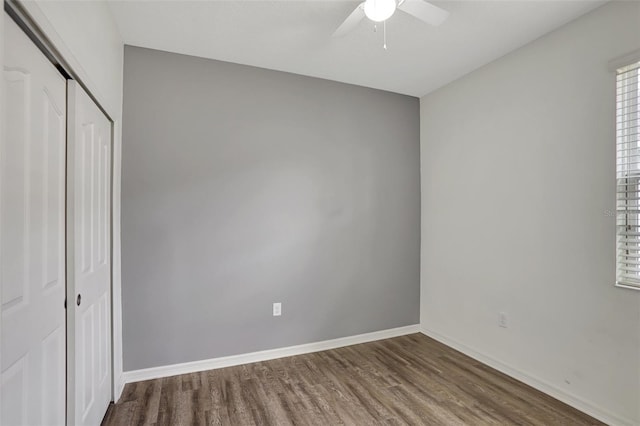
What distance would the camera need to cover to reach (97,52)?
1762 mm

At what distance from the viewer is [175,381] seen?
96.9 inches

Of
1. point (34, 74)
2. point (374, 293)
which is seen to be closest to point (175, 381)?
point (374, 293)

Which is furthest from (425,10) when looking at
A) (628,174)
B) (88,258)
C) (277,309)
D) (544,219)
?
(277,309)

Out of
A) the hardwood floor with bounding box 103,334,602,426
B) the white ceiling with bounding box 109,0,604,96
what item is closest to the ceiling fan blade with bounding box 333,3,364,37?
the white ceiling with bounding box 109,0,604,96

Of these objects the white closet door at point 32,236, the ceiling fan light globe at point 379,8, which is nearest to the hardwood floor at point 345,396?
the white closet door at point 32,236

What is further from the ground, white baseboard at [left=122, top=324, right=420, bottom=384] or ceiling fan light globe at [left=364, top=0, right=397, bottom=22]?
ceiling fan light globe at [left=364, top=0, right=397, bottom=22]

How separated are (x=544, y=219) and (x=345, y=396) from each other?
1.95 meters

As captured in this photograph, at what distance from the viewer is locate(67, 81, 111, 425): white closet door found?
1.49m

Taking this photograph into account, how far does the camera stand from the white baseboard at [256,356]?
98.0 inches

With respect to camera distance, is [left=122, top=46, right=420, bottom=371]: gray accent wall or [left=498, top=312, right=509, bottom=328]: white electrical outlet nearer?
[left=122, top=46, right=420, bottom=371]: gray accent wall

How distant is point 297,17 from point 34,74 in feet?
5.06

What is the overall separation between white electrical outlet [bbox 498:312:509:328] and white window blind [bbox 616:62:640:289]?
85 cm

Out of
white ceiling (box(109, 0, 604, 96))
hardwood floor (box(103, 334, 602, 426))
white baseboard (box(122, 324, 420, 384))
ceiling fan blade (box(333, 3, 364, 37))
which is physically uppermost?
white ceiling (box(109, 0, 604, 96))

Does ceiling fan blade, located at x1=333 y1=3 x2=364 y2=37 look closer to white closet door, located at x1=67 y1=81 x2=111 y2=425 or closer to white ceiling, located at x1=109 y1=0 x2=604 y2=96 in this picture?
white ceiling, located at x1=109 y1=0 x2=604 y2=96
